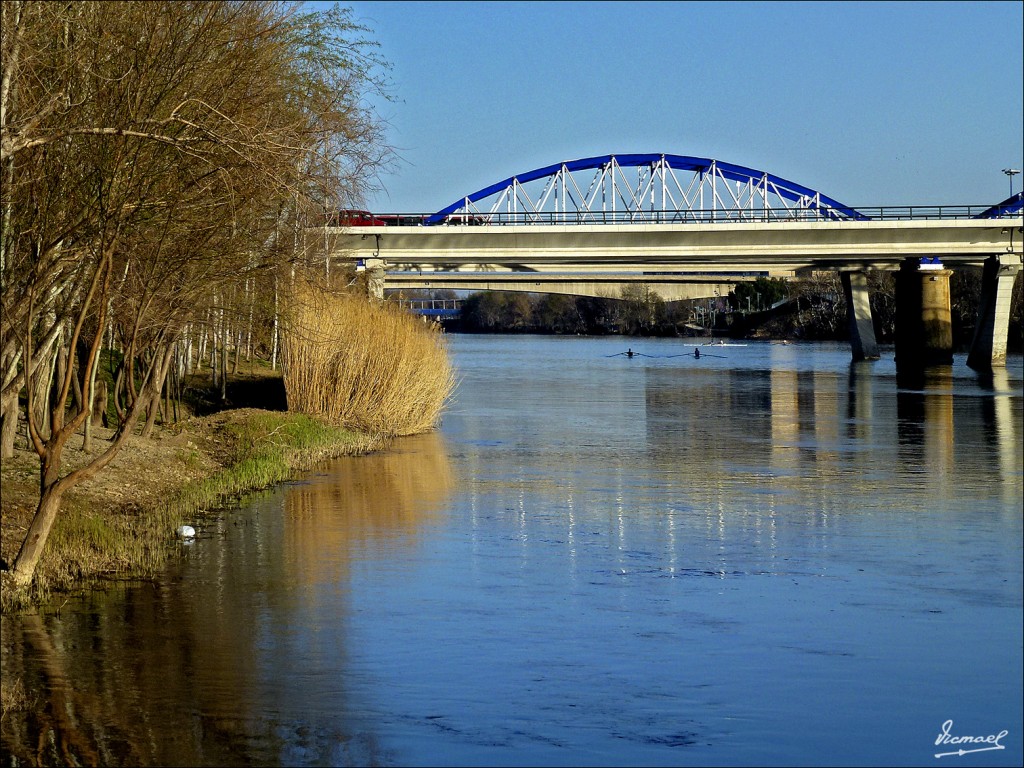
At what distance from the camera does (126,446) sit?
21.5 meters

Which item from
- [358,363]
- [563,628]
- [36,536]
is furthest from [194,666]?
[358,363]

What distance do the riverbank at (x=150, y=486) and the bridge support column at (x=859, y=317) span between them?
168 ft

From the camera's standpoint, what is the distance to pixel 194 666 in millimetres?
11586

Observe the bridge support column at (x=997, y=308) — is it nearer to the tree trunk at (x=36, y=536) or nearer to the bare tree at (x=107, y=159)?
the bare tree at (x=107, y=159)

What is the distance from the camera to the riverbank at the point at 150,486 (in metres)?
14.9

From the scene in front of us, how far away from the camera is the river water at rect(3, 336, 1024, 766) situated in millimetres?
9828

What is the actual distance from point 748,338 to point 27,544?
11234cm

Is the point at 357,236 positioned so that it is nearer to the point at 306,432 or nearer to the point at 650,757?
the point at 306,432

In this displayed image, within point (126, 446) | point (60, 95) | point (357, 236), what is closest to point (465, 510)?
point (126, 446)


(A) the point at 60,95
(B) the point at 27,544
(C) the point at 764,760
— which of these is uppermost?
(A) the point at 60,95

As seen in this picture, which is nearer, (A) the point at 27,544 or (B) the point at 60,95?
(B) the point at 60,95

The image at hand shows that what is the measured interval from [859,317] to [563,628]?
6664cm

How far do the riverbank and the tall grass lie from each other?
1.14 metres

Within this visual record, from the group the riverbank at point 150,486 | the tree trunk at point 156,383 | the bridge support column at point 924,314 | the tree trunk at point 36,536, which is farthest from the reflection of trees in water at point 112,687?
the bridge support column at point 924,314
